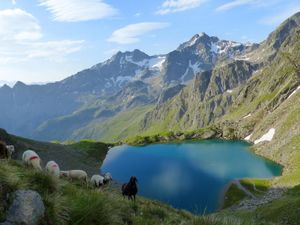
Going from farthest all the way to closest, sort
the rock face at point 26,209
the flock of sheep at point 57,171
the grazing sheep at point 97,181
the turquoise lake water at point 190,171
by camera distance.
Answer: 1. the turquoise lake water at point 190,171
2. the grazing sheep at point 97,181
3. the flock of sheep at point 57,171
4. the rock face at point 26,209

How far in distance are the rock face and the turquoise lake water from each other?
5805cm

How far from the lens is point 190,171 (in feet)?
391

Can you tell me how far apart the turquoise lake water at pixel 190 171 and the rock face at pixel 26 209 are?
58.0 meters

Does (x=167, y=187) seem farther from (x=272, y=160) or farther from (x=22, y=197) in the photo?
(x=22, y=197)

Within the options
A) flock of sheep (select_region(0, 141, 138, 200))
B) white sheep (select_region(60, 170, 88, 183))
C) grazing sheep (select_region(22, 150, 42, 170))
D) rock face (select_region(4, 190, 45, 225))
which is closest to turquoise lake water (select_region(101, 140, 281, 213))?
flock of sheep (select_region(0, 141, 138, 200))

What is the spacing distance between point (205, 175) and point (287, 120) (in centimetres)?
5829

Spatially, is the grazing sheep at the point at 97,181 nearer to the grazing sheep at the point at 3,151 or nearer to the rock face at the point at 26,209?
the grazing sheep at the point at 3,151

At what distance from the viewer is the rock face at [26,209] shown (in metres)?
8.12

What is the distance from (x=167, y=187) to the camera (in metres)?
97.8

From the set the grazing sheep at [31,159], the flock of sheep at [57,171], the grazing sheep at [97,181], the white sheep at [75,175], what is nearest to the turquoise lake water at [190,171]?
the grazing sheep at [97,181]

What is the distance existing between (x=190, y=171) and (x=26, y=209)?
370ft

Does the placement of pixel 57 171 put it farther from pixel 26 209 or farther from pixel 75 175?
pixel 26 209

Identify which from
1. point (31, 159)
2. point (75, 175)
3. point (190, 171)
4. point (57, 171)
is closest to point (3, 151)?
point (31, 159)

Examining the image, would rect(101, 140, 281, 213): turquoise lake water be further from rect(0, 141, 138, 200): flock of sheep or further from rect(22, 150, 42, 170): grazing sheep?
rect(22, 150, 42, 170): grazing sheep
